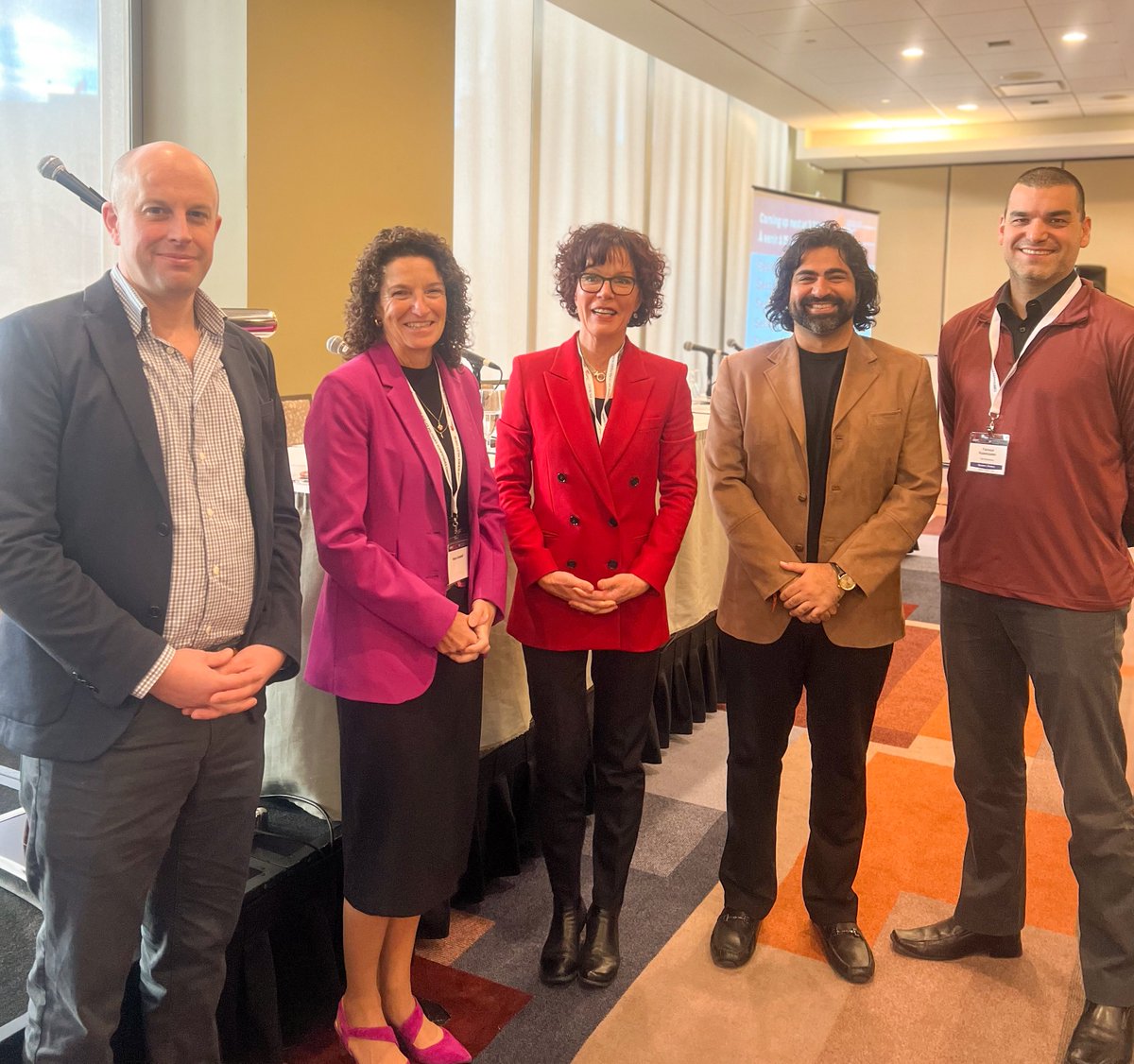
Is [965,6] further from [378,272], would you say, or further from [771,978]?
[771,978]

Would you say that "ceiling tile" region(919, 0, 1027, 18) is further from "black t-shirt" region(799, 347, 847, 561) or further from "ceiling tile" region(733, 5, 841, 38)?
"black t-shirt" region(799, 347, 847, 561)

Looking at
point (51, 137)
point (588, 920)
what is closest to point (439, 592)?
point (588, 920)

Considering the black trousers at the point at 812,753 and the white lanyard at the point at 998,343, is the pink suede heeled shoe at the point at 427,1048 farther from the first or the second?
the white lanyard at the point at 998,343

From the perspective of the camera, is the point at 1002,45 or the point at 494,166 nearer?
the point at 494,166

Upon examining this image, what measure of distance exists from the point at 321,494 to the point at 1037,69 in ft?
23.1

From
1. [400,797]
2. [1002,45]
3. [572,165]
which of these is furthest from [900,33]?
[400,797]

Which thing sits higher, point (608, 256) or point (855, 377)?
point (608, 256)

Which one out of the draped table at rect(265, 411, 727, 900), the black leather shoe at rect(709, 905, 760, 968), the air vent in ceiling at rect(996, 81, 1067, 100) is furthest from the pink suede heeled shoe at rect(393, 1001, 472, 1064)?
the air vent in ceiling at rect(996, 81, 1067, 100)

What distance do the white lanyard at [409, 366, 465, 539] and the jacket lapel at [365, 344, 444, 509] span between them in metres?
0.02

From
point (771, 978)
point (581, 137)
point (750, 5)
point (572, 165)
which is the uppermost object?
point (750, 5)

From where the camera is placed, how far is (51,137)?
324 cm

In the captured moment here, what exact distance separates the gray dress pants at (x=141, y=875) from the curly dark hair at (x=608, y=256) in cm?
109

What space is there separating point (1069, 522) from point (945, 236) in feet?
28.2

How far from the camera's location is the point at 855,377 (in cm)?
211
